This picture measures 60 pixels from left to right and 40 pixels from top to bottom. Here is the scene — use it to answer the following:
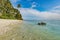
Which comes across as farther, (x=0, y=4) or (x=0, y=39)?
(x=0, y=4)

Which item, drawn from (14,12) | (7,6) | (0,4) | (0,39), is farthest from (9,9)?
(0,39)

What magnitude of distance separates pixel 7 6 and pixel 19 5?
74.8 ft

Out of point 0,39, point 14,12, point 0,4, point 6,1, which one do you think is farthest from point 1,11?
point 0,39

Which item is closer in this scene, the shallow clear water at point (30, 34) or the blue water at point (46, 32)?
the shallow clear water at point (30, 34)

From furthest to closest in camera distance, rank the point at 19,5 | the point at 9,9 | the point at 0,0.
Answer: the point at 19,5 < the point at 9,9 < the point at 0,0

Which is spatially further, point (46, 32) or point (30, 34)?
point (46, 32)

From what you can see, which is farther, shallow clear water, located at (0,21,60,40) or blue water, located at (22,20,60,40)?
blue water, located at (22,20,60,40)

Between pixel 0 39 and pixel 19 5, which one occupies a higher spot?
pixel 19 5

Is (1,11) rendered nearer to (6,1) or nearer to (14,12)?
(6,1)

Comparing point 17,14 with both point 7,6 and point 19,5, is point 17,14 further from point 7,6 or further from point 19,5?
point 7,6

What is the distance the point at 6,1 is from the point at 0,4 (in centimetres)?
1076

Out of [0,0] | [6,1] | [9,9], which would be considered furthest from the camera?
[9,9]

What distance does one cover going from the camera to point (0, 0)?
65.4 metres

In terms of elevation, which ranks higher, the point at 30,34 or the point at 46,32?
the point at 30,34
